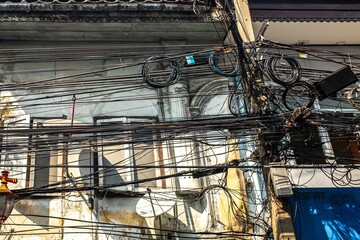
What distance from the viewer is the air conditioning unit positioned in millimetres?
5016

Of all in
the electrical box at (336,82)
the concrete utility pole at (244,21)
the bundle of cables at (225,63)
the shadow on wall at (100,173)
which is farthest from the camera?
the concrete utility pole at (244,21)

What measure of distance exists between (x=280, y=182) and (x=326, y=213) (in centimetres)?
150

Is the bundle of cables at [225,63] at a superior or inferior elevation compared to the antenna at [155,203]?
superior

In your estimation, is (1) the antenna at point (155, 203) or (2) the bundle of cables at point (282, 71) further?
(1) the antenna at point (155, 203)

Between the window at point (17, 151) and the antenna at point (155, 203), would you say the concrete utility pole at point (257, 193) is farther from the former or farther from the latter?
the window at point (17, 151)

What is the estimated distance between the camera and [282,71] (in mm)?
5949

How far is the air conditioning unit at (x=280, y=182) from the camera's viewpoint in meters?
5.02

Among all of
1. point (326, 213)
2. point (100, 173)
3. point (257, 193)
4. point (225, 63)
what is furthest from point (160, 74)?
point (326, 213)

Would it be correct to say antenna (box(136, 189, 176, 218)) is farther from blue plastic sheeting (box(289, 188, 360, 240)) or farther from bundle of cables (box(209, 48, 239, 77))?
bundle of cables (box(209, 48, 239, 77))

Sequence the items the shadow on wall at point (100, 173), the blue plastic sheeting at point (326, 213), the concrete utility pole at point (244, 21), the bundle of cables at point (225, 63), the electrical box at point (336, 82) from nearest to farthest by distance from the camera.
→ 1. the electrical box at point (336, 82)
2. the blue plastic sheeting at point (326, 213)
3. the bundle of cables at point (225, 63)
4. the shadow on wall at point (100, 173)
5. the concrete utility pole at point (244, 21)

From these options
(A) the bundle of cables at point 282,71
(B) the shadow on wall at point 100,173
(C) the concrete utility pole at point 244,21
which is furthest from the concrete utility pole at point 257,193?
(B) the shadow on wall at point 100,173

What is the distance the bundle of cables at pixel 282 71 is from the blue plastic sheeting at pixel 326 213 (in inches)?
64.1

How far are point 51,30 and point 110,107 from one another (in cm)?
158

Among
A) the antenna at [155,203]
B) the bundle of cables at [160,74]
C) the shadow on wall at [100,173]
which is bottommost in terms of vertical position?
the antenna at [155,203]
